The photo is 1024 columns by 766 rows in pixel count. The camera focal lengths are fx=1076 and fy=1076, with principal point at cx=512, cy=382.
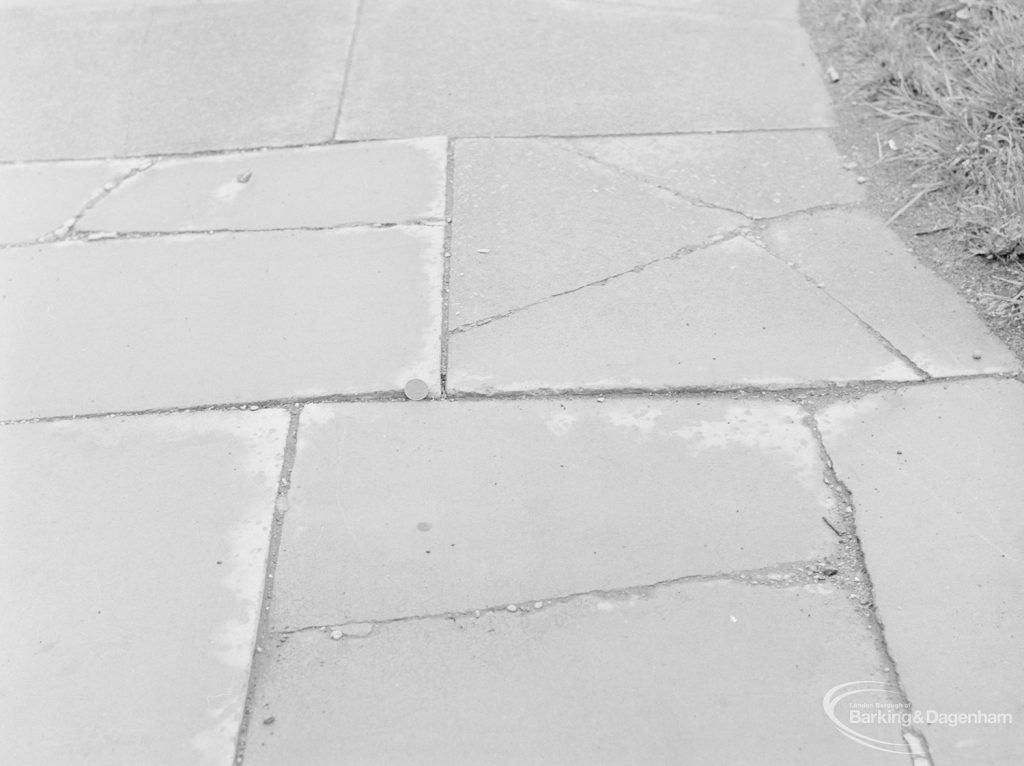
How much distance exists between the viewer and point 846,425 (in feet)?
7.53

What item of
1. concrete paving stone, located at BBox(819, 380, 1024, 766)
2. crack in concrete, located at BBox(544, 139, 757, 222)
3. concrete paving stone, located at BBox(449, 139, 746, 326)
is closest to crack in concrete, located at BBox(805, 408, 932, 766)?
concrete paving stone, located at BBox(819, 380, 1024, 766)

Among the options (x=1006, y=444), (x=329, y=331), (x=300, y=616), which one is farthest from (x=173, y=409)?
(x=1006, y=444)

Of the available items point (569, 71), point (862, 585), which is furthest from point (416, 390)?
point (569, 71)

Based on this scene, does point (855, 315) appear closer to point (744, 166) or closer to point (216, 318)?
point (744, 166)

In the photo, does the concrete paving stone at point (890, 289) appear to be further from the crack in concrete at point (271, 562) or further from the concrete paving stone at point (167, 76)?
the concrete paving stone at point (167, 76)

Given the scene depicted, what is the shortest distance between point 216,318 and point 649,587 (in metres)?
1.32

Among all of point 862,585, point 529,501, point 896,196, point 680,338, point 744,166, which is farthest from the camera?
point 744,166

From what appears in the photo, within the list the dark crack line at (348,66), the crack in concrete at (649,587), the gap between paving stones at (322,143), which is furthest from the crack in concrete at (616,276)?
the dark crack line at (348,66)

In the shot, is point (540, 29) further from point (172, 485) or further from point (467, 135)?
point (172, 485)

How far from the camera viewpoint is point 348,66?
3832 millimetres

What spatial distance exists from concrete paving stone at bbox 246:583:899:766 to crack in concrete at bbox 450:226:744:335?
2.91ft

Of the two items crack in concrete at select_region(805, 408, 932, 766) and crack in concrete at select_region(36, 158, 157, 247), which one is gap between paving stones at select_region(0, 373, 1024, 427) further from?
crack in concrete at select_region(36, 158, 157, 247)

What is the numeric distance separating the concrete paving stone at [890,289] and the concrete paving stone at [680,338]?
0.07 metres

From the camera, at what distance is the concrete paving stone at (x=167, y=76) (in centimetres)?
350
